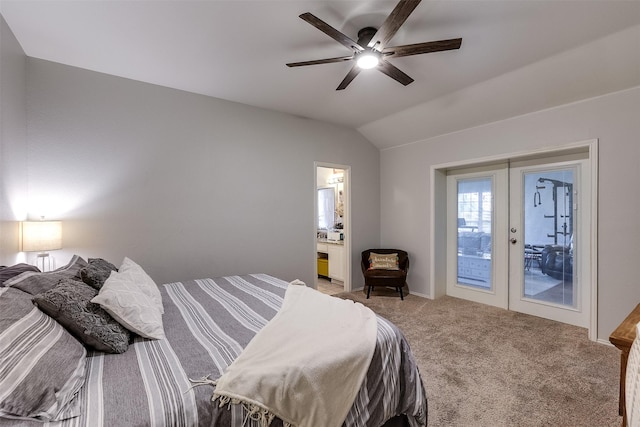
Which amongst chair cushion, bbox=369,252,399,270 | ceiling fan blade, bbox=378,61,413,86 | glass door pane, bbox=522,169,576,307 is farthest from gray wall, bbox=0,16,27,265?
glass door pane, bbox=522,169,576,307

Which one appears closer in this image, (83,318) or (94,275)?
(83,318)

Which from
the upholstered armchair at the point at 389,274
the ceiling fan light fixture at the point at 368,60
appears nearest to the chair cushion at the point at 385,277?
the upholstered armchair at the point at 389,274

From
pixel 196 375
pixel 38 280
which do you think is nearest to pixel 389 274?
pixel 196 375

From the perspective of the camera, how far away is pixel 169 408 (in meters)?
0.96

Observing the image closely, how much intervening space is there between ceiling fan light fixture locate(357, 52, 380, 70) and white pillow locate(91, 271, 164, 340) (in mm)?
2137

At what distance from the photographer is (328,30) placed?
1.75 metres

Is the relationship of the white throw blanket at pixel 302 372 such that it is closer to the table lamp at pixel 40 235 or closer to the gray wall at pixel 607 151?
the table lamp at pixel 40 235

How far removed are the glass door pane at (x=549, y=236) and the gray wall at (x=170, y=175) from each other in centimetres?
267

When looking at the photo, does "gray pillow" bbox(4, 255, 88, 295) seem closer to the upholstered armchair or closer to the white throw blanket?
the white throw blanket

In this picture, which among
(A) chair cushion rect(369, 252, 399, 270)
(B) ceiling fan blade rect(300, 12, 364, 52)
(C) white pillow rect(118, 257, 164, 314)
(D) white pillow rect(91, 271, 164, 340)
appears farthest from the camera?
(A) chair cushion rect(369, 252, 399, 270)

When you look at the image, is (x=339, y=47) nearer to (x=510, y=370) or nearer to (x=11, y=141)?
(x=11, y=141)

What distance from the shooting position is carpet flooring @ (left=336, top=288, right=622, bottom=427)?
179cm

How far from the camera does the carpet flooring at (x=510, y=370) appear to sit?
1790 mm

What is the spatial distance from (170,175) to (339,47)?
7.17 feet
